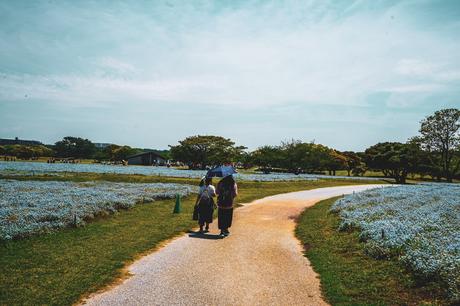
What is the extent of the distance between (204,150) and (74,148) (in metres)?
86.7

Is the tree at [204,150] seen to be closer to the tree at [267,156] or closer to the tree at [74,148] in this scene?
the tree at [267,156]

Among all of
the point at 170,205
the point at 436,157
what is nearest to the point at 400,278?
the point at 170,205

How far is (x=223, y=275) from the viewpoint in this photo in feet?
30.6

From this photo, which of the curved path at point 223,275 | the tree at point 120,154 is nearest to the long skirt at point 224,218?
the curved path at point 223,275

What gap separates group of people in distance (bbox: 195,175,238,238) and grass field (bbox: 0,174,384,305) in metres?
1.39

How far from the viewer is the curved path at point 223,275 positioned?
7.74 m

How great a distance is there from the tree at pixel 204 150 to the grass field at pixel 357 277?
75.0 metres

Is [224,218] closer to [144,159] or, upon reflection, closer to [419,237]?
[419,237]

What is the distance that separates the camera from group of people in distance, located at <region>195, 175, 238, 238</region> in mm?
14758

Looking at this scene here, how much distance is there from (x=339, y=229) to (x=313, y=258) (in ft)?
14.4

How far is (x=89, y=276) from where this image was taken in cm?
898

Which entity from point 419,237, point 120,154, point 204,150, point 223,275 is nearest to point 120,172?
point 204,150

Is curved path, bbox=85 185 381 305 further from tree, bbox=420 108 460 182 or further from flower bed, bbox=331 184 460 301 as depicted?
tree, bbox=420 108 460 182

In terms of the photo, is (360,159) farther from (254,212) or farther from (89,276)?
(89,276)
